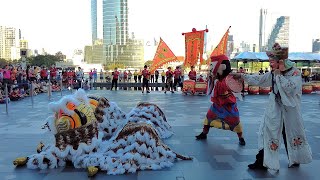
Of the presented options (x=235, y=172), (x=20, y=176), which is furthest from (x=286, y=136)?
(x=20, y=176)

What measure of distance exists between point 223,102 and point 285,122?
77.0 inches

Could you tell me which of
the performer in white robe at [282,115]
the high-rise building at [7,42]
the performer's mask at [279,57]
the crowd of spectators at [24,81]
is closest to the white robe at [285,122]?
the performer in white robe at [282,115]

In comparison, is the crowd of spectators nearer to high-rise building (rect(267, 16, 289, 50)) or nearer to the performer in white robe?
the performer in white robe

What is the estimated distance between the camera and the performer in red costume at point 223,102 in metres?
7.02

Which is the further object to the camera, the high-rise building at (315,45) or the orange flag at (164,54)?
the high-rise building at (315,45)

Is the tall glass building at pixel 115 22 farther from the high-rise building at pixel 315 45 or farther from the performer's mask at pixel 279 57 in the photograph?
the performer's mask at pixel 279 57

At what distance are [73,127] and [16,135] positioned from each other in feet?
9.84

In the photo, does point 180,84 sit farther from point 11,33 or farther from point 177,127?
point 11,33

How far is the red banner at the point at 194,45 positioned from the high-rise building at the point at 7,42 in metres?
83.0

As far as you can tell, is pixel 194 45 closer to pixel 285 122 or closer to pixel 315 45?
pixel 285 122

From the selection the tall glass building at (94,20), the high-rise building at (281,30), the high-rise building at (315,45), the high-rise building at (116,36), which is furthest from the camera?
the tall glass building at (94,20)

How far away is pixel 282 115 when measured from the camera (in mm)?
5203

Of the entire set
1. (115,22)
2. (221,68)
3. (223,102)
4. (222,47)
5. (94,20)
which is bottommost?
(223,102)

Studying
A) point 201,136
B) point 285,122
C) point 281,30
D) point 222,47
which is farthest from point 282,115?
point 281,30
